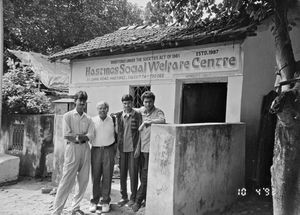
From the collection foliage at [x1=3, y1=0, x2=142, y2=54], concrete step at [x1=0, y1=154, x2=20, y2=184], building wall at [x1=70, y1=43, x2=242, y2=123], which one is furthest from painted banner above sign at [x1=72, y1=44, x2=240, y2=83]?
foliage at [x1=3, y1=0, x2=142, y2=54]

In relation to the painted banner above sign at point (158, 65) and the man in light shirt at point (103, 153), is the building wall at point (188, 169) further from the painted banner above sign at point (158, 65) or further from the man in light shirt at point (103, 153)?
the painted banner above sign at point (158, 65)

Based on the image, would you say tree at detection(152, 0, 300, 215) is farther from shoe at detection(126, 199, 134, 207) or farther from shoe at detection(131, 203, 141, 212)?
shoe at detection(126, 199, 134, 207)

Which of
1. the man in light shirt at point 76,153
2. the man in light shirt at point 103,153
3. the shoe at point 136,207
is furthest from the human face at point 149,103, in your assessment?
the shoe at point 136,207

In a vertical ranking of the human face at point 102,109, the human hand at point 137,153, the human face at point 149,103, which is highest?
the human face at point 149,103

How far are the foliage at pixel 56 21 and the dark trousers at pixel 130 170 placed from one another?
12.9 meters

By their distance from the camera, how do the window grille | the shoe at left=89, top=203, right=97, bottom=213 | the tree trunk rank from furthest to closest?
the window grille → the shoe at left=89, top=203, right=97, bottom=213 → the tree trunk

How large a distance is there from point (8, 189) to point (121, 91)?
3.81m

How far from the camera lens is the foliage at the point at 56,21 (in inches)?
651

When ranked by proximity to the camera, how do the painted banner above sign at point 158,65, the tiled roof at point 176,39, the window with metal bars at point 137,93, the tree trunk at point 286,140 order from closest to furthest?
the tree trunk at point 286,140, the tiled roof at point 176,39, the painted banner above sign at point 158,65, the window with metal bars at point 137,93

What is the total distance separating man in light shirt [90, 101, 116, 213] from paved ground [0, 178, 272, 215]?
1.11ft

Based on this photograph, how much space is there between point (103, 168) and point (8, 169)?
3.88 m

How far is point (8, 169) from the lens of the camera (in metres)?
8.09

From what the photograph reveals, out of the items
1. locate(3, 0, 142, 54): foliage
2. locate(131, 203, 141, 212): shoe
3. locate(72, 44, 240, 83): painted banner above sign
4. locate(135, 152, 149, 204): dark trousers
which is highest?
locate(3, 0, 142, 54): foliage

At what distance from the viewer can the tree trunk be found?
13.4 feet
